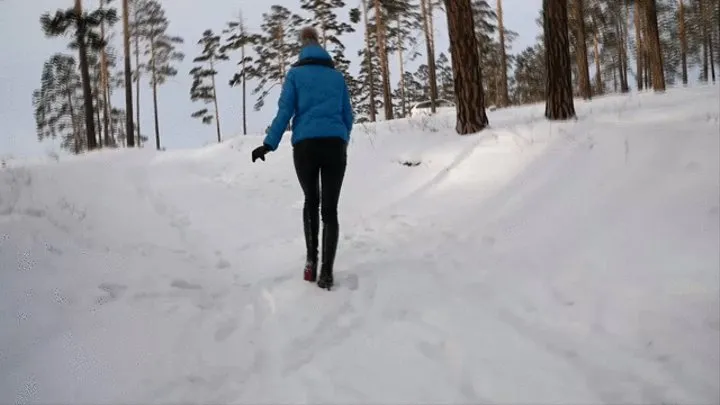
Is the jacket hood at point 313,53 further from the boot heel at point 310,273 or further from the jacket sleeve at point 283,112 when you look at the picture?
the boot heel at point 310,273

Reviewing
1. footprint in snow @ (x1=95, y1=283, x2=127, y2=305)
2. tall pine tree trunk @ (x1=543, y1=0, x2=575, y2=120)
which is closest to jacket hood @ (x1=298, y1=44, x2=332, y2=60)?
footprint in snow @ (x1=95, y1=283, x2=127, y2=305)

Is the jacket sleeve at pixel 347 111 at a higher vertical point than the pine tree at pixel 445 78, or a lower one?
lower

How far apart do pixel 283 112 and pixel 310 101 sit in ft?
0.76

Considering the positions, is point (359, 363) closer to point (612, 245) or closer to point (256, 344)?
point (256, 344)

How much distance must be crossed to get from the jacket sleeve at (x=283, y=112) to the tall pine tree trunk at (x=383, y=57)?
16.9 metres

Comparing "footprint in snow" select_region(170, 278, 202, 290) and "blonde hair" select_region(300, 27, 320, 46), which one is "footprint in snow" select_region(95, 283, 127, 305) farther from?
"blonde hair" select_region(300, 27, 320, 46)

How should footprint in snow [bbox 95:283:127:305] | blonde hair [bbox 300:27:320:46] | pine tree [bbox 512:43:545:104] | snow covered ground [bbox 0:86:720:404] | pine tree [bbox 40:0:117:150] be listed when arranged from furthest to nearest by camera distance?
pine tree [bbox 512:43:545:104] < pine tree [bbox 40:0:117:150] < blonde hair [bbox 300:27:320:46] < footprint in snow [bbox 95:283:127:305] < snow covered ground [bbox 0:86:720:404]

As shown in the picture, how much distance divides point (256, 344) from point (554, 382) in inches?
64.7

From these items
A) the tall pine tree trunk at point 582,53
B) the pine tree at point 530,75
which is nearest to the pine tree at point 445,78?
the pine tree at point 530,75

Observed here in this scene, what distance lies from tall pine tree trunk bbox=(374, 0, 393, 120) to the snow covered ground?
15089 mm

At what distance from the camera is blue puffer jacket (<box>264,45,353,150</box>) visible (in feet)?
10.4

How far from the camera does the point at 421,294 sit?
10.0 feet

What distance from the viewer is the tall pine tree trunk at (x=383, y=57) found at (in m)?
19.8

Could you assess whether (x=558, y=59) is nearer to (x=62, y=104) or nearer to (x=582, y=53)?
(x=582, y=53)
